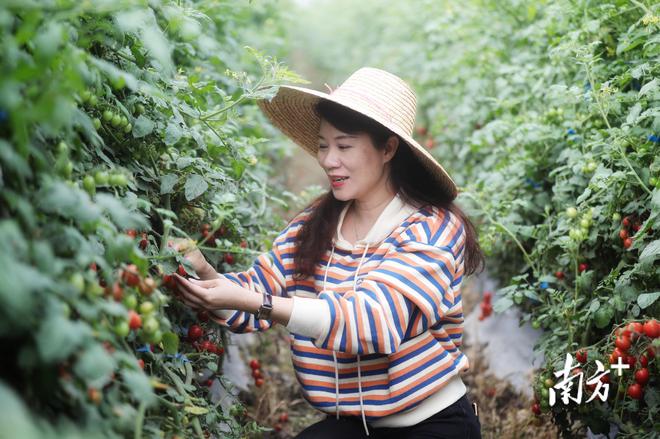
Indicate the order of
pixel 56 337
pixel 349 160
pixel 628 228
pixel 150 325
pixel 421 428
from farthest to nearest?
pixel 628 228
pixel 349 160
pixel 421 428
pixel 150 325
pixel 56 337

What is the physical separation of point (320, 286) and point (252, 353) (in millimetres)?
1197

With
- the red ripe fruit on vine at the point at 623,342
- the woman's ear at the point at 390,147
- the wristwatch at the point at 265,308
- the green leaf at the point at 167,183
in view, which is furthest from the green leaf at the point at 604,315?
the green leaf at the point at 167,183

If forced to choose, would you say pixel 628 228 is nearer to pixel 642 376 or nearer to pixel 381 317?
pixel 642 376

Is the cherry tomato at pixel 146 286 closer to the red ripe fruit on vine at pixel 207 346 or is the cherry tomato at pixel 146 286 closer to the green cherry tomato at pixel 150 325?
the green cherry tomato at pixel 150 325

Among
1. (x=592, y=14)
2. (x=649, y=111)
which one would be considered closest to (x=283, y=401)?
(x=649, y=111)

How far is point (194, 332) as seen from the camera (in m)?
2.03

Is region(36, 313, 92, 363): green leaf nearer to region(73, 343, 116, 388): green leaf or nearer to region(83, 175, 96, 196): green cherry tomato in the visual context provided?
region(73, 343, 116, 388): green leaf

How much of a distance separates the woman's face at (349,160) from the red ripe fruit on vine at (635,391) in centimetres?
104

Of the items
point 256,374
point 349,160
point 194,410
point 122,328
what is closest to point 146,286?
point 122,328

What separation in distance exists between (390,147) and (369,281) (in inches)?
21.1

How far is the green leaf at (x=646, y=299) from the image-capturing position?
202 centimetres

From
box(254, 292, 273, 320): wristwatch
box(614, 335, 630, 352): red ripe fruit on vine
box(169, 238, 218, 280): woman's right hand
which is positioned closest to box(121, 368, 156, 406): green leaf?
box(169, 238, 218, 280): woman's right hand

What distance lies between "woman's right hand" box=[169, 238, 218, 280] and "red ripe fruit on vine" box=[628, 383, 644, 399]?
1.32 metres

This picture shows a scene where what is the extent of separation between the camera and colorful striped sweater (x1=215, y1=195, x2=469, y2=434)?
1.90 m
